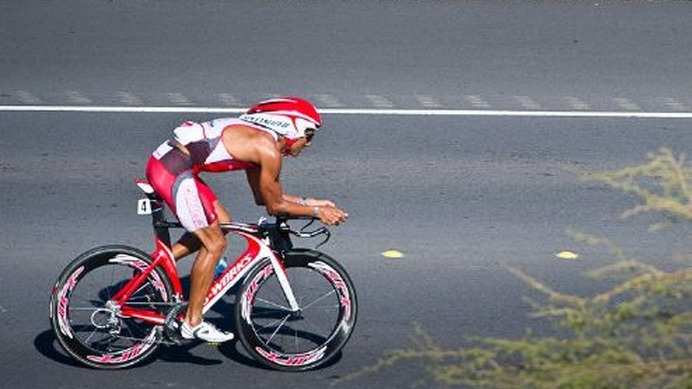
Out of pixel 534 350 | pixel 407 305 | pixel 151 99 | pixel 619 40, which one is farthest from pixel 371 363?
pixel 619 40

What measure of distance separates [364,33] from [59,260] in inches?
247

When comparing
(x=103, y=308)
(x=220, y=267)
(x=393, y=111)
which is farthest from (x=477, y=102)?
(x=103, y=308)

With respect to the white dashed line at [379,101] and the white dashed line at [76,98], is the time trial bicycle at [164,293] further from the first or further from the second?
the white dashed line at [76,98]

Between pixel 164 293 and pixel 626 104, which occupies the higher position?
pixel 626 104

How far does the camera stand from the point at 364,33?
52.3 feet

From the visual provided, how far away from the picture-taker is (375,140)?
13000 mm

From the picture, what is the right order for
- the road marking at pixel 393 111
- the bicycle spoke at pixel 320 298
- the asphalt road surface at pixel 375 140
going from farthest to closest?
the road marking at pixel 393 111
the asphalt road surface at pixel 375 140
the bicycle spoke at pixel 320 298

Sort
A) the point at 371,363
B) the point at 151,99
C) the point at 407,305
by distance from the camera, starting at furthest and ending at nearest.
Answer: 1. the point at 151,99
2. the point at 407,305
3. the point at 371,363

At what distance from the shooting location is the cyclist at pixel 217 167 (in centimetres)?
854

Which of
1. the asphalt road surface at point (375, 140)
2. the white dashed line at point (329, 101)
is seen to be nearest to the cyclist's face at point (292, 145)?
the asphalt road surface at point (375, 140)

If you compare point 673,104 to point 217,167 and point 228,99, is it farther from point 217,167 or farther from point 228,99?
point 217,167

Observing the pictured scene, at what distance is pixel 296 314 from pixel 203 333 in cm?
58

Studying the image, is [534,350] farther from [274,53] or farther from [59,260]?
[274,53]

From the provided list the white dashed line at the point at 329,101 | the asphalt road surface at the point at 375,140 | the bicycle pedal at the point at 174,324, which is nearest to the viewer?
the bicycle pedal at the point at 174,324
